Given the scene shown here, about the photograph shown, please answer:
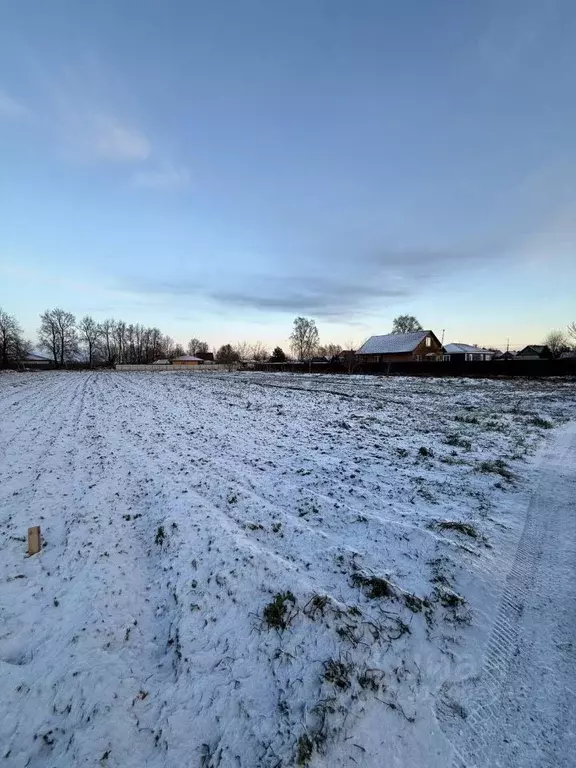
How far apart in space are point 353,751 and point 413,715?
50cm

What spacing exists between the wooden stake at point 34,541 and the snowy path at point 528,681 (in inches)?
186

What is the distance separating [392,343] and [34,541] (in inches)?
2557

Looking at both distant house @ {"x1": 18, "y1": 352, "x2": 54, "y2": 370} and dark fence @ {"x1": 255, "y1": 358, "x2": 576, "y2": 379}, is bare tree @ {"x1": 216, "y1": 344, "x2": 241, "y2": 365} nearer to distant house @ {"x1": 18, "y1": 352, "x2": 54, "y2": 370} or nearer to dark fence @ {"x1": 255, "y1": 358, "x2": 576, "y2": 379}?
distant house @ {"x1": 18, "y1": 352, "x2": 54, "y2": 370}

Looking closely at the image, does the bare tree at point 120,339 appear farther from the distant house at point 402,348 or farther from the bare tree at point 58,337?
the distant house at point 402,348

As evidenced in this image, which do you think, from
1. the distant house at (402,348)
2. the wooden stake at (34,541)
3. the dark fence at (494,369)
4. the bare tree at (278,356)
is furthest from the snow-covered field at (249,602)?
the bare tree at (278,356)

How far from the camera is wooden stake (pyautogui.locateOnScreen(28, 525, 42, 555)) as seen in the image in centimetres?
453

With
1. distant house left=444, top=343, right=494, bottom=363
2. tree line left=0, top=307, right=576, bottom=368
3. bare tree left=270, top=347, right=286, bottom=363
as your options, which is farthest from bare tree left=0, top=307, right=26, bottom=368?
distant house left=444, top=343, right=494, bottom=363

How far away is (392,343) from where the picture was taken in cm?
6500

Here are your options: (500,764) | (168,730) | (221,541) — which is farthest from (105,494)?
(500,764)

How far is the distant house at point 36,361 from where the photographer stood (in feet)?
297

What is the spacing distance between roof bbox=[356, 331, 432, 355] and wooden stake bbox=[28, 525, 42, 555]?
6101 cm

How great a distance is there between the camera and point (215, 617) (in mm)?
3498

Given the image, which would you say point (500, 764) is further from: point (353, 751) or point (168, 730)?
point (168, 730)

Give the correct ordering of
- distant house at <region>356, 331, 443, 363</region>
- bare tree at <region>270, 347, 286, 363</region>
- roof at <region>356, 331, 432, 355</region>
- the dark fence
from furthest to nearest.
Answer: bare tree at <region>270, 347, 286, 363</region> → roof at <region>356, 331, 432, 355</region> → distant house at <region>356, 331, 443, 363</region> → the dark fence
